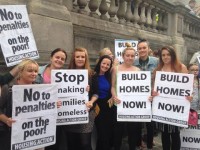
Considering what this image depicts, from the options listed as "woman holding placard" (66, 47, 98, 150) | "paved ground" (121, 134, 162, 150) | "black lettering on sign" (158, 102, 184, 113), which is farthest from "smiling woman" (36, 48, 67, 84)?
"paved ground" (121, 134, 162, 150)

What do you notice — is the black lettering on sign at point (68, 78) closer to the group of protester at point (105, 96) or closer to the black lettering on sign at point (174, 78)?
the group of protester at point (105, 96)

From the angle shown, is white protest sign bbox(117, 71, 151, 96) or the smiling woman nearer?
the smiling woman

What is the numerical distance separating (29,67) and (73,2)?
327 centimetres

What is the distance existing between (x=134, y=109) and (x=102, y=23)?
9.14 feet

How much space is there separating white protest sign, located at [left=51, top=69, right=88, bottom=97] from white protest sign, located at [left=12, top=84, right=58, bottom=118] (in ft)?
1.23

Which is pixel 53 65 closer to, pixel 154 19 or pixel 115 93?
pixel 115 93

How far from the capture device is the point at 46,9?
565 cm

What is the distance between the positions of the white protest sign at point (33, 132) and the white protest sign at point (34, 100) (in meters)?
0.07

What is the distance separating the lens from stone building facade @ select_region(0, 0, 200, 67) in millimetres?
5586

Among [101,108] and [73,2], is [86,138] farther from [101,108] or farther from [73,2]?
[73,2]

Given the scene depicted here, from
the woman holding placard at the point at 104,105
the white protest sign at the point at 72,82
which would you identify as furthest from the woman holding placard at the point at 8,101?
the woman holding placard at the point at 104,105

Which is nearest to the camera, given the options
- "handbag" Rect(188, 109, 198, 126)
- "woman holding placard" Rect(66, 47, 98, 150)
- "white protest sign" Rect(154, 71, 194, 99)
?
"woman holding placard" Rect(66, 47, 98, 150)

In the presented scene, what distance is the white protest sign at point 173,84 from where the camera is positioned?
5.10 meters

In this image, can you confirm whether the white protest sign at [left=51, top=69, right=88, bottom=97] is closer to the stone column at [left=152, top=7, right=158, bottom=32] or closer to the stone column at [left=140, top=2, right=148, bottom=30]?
the stone column at [left=140, top=2, right=148, bottom=30]
